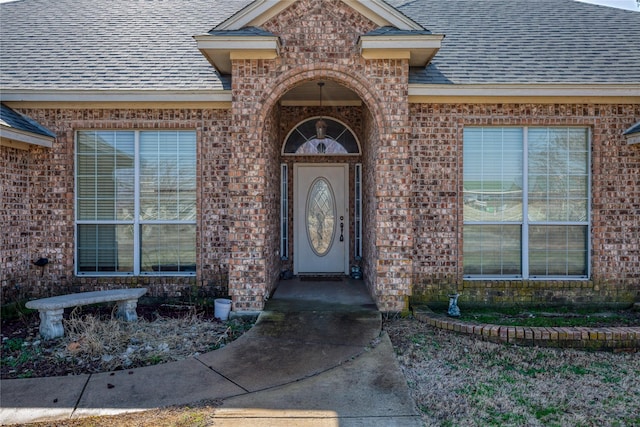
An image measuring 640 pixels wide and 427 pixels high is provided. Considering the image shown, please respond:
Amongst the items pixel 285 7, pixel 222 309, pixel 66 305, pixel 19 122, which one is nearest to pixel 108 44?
pixel 19 122

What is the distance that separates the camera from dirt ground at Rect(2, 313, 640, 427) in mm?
3512

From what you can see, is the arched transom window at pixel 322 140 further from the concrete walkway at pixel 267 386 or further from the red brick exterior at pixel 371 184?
the concrete walkway at pixel 267 386

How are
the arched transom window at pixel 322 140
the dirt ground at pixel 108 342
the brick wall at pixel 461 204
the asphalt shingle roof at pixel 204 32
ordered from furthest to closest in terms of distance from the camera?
the arched transom window at pixel 322 140 → the asphalt shingle roof at pixel 204 32 → the brick wall at pixel 461 204 → the dirt ground at pixel 108 342

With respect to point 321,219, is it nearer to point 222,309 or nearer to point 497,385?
point 222,309

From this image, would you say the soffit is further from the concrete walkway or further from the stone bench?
the concrete walkway

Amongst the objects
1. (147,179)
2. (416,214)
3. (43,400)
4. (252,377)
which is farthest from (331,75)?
(43,400)

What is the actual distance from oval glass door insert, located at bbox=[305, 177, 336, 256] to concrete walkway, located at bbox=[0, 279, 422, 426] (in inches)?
122

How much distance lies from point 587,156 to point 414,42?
11.3 feet

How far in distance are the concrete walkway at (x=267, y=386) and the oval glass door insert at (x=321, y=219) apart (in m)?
3.11

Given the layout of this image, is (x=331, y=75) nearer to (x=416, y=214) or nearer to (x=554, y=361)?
(x=416, y=214)

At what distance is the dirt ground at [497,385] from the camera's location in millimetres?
3512

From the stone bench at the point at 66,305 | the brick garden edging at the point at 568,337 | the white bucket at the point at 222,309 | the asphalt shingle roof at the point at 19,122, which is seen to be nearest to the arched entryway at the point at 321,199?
the white bucket at the point at 222,309

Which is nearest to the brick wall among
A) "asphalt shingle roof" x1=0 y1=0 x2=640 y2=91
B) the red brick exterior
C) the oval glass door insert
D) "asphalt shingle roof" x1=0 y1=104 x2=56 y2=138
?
the red brick exterior

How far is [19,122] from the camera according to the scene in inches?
250
